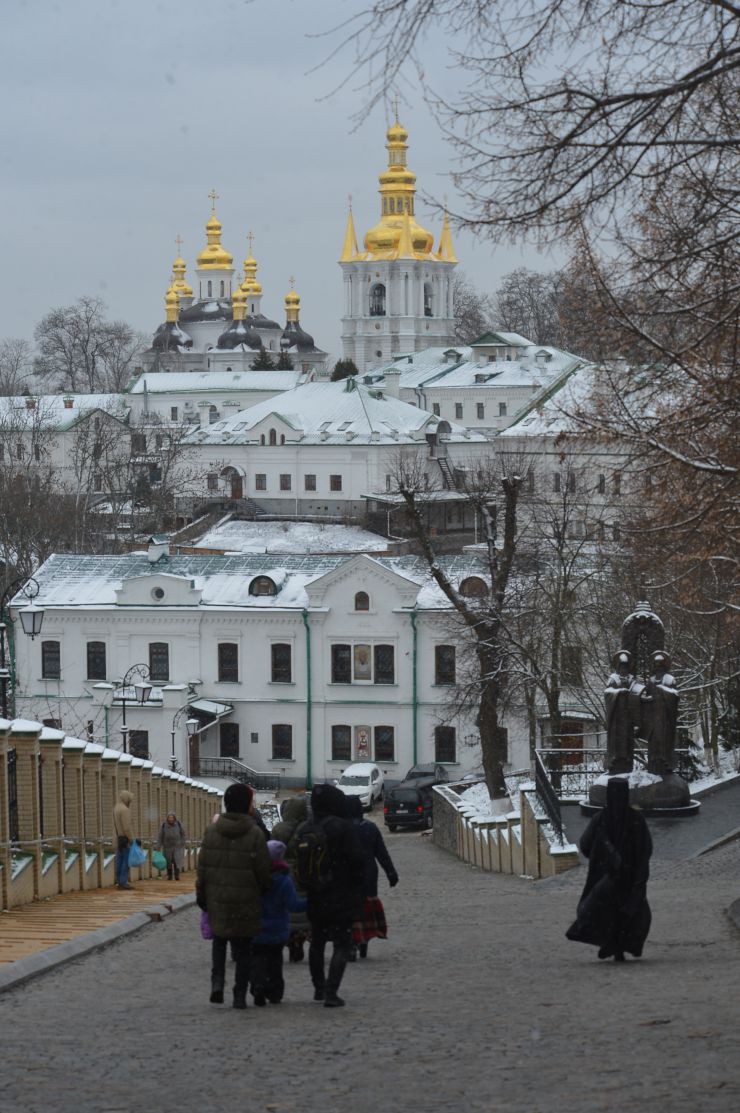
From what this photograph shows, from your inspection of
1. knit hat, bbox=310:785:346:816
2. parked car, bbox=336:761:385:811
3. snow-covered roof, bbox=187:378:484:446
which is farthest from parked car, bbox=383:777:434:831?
snow-covered roof, bbox=187:378:484:446

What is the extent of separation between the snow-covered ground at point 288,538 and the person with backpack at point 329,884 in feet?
196

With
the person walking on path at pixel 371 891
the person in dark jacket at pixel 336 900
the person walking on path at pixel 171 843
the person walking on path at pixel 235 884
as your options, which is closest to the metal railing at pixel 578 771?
the person walking on path at pixel 171 843

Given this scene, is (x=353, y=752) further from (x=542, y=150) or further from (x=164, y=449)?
(x=164, y=449)

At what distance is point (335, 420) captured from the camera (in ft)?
288

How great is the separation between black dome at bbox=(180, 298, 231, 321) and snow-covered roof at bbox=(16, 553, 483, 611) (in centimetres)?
11549

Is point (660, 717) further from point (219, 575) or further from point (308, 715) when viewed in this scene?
point (219, 575)

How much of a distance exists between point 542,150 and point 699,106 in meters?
1.15

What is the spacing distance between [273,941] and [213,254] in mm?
162425

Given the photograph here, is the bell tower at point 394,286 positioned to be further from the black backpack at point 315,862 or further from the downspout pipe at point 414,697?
the black backpack at point 315,862

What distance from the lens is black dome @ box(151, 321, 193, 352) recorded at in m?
158

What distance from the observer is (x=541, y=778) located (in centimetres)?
2041

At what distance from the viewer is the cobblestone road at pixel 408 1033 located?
6.88m

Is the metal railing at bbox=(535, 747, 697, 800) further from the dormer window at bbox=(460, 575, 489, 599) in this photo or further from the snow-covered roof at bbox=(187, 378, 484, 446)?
the snow-covered roof at bbox=(187, 378, 484, 446)

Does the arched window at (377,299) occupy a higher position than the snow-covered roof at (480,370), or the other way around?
the arched window at (377,299)
